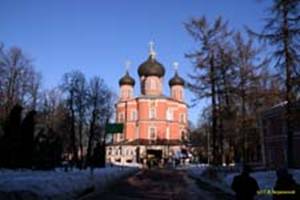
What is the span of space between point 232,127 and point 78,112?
16725 mm

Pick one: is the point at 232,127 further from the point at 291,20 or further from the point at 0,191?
the point at 0,191

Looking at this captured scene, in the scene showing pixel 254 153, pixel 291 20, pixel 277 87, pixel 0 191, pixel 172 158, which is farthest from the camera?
pixel 172 158

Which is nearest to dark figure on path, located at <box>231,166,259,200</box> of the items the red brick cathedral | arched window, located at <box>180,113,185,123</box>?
the red brick cathedral

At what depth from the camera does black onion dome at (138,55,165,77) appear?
94.4 m

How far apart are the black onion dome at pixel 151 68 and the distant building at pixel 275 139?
1564 inches

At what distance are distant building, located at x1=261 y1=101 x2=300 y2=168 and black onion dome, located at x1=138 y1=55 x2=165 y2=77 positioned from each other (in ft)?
130

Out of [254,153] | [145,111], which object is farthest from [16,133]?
[145,111]

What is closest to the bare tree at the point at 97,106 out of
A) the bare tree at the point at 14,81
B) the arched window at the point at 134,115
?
the bare tree at the point at 14,81

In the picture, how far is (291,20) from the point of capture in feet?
96.3

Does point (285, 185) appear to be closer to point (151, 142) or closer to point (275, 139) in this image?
point (275, 139)

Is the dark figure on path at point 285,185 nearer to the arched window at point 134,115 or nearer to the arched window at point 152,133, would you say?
the arched window at point 152,133

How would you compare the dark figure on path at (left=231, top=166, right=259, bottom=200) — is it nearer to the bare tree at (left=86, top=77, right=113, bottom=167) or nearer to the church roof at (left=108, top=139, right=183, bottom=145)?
the bare tree at (left=86, top=77, right=113, bottom=167)

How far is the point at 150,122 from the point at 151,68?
10.2 m

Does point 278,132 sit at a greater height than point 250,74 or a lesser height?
lesser
